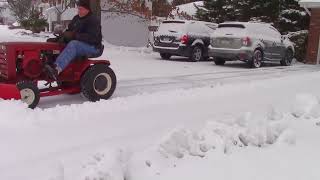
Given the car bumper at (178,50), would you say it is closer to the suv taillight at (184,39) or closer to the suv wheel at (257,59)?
the suv taillight at (184,39)

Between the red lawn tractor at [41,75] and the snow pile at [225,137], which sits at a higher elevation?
the red lawn tractor at [41,75]

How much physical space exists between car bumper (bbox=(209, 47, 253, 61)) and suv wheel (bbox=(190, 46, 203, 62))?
1.41 meters

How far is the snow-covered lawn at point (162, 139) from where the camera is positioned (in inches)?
196

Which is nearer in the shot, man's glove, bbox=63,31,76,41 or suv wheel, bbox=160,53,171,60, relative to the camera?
man's glove, bbox=63,31,76,41

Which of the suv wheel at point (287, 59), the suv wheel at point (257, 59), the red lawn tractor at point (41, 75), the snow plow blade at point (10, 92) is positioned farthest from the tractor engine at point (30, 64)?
the suv wheel at point (287, 59)

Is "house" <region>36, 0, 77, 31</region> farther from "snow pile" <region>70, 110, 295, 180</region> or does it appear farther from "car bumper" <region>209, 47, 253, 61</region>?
"snow pile" <region>70, 110, 295, 180</region>

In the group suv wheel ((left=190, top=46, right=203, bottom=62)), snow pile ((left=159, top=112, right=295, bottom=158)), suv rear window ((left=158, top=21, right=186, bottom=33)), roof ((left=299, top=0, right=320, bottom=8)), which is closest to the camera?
snow pile ((left=159, top=112, right=295, bottom=158))

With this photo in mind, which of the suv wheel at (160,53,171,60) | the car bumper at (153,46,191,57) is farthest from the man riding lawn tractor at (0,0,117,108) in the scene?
the suv wheel at (160,53,171,60)

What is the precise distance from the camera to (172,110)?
7.77 metres

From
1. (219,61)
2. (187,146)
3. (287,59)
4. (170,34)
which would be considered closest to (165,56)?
(170,34)

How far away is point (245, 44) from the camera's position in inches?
653

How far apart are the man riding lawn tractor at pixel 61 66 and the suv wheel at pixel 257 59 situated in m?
9.15

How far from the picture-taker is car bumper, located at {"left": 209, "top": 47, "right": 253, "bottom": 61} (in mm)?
16594

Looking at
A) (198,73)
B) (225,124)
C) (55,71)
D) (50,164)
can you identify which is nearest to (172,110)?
(225,124)
